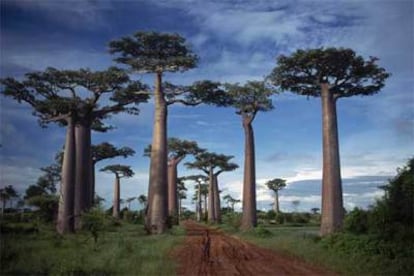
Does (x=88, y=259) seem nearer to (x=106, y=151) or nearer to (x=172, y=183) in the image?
(x=106, y=151)

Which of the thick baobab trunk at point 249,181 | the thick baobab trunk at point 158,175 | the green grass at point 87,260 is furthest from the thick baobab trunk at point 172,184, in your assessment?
the green grass at point 87,260

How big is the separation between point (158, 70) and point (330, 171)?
8327 millimetres

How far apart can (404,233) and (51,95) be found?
48.0ft

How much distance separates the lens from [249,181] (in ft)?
87.0

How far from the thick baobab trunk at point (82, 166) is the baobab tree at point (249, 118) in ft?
24.2

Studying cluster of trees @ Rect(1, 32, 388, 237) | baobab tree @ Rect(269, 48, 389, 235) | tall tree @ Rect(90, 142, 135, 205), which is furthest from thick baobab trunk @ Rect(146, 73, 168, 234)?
tall tree @ Rect(90, 142, 135, 205)

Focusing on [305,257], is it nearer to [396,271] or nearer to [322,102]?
[396,271]

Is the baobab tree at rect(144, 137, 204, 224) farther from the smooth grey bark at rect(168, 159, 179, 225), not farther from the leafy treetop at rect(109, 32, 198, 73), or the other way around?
the leafy treetop at rect(109, 32, 198, 73)

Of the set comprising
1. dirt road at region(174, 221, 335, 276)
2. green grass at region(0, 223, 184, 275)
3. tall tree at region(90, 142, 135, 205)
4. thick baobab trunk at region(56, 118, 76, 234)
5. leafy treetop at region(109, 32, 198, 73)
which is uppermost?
leafy treetop at region(109, 32, 198, 73)

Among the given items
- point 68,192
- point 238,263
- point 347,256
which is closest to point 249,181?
point 68,192

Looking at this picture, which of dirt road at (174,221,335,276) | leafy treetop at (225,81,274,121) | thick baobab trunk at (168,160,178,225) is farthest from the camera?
thick baobab trunk at (168,160,178,225)

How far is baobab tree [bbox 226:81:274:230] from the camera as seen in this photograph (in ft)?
85.0

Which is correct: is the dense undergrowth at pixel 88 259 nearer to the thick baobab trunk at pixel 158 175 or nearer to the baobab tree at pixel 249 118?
the thick baobab trunk at pixel 158 175

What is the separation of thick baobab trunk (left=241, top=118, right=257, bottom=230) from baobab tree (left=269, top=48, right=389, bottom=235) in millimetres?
7579
